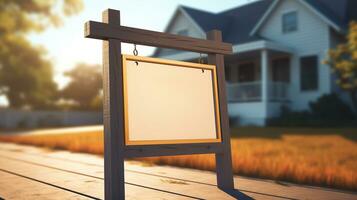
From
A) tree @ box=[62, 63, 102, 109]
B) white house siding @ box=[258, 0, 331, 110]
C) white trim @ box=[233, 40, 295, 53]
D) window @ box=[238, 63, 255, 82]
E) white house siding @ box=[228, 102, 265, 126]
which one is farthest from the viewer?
tree @ box=[62, 63, 102, 109]

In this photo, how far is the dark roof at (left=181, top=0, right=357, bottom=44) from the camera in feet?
66.2

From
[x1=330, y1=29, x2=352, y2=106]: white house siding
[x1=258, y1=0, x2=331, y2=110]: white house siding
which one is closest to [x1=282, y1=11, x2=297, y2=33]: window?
[x1=258, y1=0, x2=331, y2=110]: white house siding

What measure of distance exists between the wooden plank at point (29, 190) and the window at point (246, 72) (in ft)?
61.1

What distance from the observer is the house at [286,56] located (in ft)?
63.5

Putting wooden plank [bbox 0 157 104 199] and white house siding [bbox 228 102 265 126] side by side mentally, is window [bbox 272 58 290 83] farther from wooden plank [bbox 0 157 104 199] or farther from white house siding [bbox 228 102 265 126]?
wooden plank [bbox 0 157 104 199]

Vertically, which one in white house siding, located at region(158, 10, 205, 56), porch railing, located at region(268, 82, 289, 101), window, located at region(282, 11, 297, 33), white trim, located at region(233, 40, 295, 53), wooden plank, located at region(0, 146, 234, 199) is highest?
white house siding, located at region(158, 10, 205, 56)

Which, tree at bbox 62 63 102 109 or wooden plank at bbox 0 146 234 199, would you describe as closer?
wooden plank at bbox 0 146 234 199

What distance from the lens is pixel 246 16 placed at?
81.9 ft

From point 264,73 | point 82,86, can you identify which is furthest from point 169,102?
point 82,86

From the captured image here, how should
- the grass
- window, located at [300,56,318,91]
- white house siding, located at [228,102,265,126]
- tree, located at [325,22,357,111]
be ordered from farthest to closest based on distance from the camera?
window, located at [300,56,318,91], white house siding, located at [228,102,265,126], tree, located at [325,22,357,111], the grass

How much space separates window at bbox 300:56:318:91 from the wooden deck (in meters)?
14.9

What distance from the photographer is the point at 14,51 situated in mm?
41219

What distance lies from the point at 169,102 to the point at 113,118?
790mm

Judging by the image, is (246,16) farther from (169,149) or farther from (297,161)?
(169,149)
